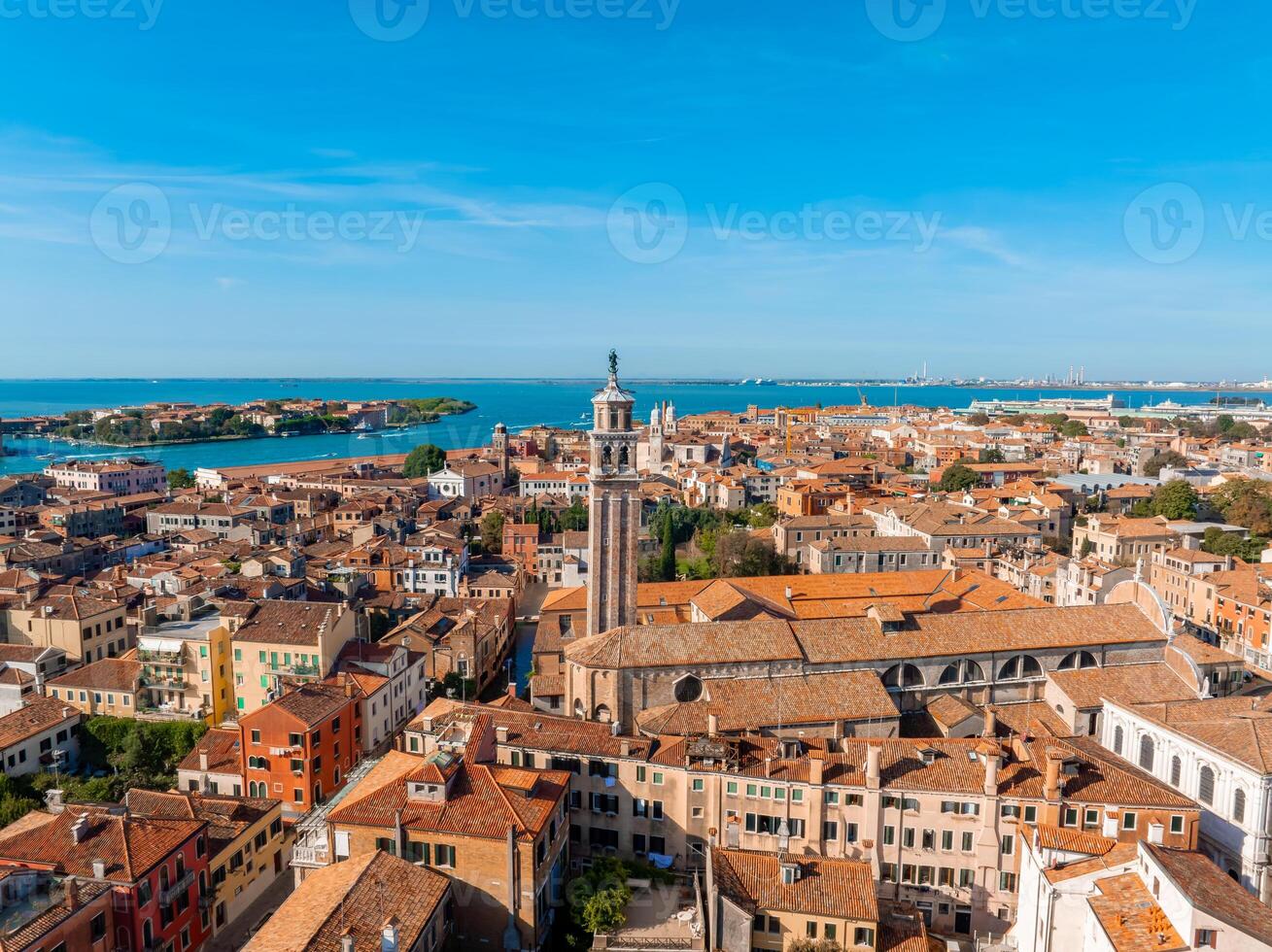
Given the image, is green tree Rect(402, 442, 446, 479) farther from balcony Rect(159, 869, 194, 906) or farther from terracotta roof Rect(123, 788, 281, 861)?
balcony Rect(159, 869, 194, 906)

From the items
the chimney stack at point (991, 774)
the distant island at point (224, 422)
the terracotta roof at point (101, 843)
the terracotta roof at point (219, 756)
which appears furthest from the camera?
the distant island at point (224, 422)

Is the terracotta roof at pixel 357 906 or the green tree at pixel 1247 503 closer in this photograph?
the terracotta roof at pixel 357 906

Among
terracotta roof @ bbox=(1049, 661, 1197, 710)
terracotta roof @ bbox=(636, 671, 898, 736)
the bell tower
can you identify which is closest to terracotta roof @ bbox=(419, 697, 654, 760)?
terracotta roof @ bbox=(636, 671, 898, 736)

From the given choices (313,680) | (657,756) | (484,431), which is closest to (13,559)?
(313,680)

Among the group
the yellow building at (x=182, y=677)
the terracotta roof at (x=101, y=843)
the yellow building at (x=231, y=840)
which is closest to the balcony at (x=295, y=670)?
the yellow building at (x=182, y=677)

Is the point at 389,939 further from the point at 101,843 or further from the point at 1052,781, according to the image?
the point at 1052,781

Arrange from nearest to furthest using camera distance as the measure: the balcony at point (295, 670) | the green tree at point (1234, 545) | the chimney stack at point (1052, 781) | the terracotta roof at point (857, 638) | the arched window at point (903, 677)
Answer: the chimney stack at point (1052, 781) < the terracotta roof at point (857, 638) < the arched window at point (903, 677) < the balcony at point (295, 670) < the green tree at point (1234, 545)

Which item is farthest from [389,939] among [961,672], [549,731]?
[961,672]

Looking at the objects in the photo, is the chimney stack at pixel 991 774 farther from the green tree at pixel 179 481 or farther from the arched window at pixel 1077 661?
the green tree at pixel 179 481
